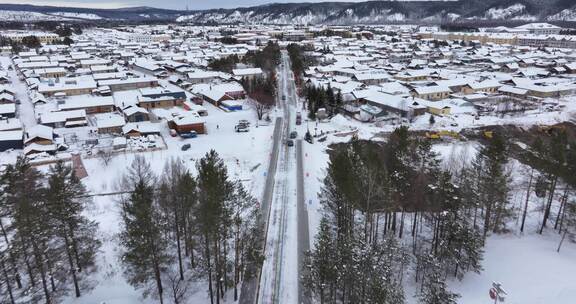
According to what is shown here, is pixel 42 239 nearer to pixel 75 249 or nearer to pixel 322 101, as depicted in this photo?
pixel 75 249

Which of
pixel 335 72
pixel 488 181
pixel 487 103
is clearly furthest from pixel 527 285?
pixel 335 72

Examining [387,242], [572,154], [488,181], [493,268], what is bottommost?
[493,268]

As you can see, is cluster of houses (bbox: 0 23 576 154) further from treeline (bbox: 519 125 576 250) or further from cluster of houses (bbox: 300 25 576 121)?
treeline (bbox: 519 125 576 250)

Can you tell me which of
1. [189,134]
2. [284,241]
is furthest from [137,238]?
[189,134]

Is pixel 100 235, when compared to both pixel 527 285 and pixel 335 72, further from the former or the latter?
pixel 335 72

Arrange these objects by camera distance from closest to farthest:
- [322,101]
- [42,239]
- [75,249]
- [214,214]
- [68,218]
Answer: [214,214]
[42,239]
[68,218]
[75,249]
[322,101]
